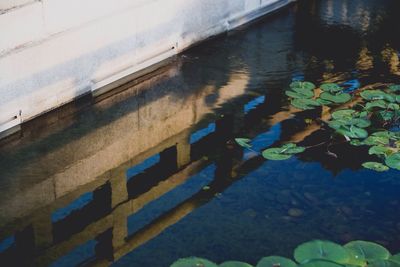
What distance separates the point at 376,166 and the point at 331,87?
64.0 inches

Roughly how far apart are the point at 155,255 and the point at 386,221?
1969 mm

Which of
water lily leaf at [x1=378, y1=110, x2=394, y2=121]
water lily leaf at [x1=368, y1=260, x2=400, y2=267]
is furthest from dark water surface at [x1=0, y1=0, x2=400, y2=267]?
water lily leaf at [x1=378, y1=110, x2=394, y2=121]

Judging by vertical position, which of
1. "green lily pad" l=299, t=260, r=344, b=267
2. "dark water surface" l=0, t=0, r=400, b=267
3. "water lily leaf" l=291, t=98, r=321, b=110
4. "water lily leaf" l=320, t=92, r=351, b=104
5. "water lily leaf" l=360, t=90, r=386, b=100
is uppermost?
"water lily leaf" l=360, t=90, r=386, b=100

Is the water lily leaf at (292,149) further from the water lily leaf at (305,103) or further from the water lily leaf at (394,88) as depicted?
the water lily leaf at (394,88)

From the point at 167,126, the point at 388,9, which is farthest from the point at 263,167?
the point at 388,9

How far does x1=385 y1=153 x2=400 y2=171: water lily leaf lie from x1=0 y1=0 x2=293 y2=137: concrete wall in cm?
308

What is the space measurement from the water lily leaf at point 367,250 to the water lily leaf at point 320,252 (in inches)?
5.5

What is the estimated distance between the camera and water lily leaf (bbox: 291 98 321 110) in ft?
25.5

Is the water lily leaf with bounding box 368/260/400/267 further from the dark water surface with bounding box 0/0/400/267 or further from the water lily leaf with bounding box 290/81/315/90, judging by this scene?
the water lily leaf with bounding box 290/81/315/90

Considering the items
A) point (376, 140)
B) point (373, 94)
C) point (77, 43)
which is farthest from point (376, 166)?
point (77, 43)

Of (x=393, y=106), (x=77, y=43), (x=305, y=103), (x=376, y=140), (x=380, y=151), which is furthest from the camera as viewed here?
(x=305, y=103)

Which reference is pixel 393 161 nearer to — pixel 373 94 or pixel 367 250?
pixel 373 94

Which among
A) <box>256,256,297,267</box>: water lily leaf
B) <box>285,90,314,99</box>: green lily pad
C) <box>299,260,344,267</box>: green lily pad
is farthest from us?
<box>285,90,314,99</box>: green lily pad

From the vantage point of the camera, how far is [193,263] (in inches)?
210
